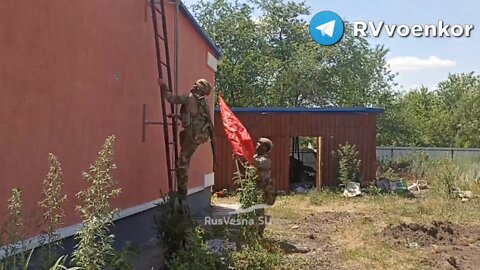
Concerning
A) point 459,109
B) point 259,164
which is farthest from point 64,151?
point 459,109

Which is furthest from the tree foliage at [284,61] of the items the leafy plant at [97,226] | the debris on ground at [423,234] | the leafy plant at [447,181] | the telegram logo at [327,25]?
the leafy plant at [97,226]

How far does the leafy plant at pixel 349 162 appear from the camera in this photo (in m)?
16.7

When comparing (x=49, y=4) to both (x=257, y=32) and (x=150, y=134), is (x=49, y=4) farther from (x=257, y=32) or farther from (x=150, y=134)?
(x=257, y=32)

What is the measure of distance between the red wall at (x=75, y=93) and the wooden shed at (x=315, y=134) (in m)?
8.41

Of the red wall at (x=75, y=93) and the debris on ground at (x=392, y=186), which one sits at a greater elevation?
the red wall at (x=75, y=93)

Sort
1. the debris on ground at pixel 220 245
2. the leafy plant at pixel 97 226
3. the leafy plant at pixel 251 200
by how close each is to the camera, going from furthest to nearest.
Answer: the leafy plant at pixel 251 200 → the debris on ground at pixel 220 245 → the leafy plant at pixel 97 226

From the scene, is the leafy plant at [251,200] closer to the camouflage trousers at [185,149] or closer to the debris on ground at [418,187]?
the camouflage trousers at [185,149]

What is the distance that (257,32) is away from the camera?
30.7 metres

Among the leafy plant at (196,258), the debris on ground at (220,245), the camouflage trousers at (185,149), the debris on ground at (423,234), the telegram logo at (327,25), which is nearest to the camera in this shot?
the leafy plant at (196,258)

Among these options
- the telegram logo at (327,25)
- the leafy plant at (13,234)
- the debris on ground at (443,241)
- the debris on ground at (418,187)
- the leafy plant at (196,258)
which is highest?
the telegram logo at (327,25)

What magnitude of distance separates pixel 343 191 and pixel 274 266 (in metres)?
9.97

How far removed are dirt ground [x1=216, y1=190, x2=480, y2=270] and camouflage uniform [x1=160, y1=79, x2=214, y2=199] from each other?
198 cm

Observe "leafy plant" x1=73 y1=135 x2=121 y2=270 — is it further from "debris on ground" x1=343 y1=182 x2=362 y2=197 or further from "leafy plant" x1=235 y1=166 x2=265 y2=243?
"debris on ground" x1=343 y1=182 x2=362 y2=197

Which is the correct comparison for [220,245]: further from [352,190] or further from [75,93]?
[352,190]
